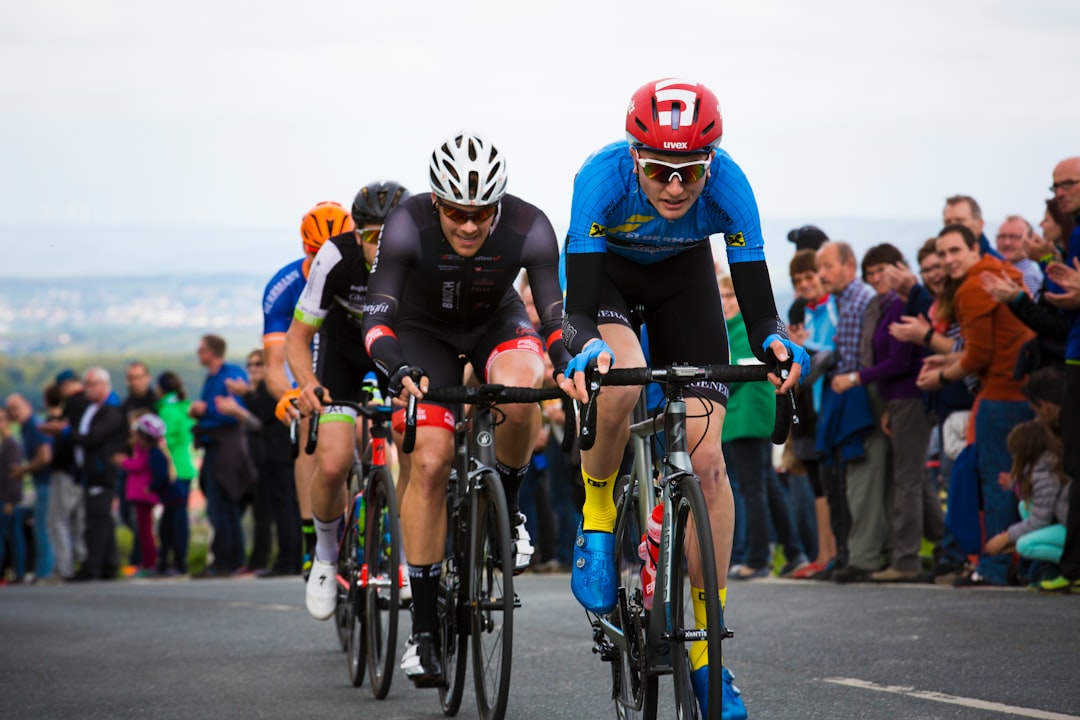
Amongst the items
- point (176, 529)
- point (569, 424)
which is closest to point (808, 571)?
point (569, 424)

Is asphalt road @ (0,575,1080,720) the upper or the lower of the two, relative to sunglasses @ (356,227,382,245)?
lower

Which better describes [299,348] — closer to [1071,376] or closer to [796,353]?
[796,353]

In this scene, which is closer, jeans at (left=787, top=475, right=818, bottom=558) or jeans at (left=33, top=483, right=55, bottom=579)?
jeans at (left=787, top=475, right=818, bottom=558)

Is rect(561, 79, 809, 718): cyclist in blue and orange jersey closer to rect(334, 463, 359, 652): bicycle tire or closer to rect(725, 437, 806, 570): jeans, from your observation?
rect(334, 463, 359, 652): bicycle tire

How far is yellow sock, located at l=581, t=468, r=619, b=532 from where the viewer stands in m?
5.64

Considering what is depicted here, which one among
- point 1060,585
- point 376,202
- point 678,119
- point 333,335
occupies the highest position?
point 376,202

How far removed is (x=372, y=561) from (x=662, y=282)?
2.80m

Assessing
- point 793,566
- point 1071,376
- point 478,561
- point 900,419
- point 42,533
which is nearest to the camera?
point 478,561

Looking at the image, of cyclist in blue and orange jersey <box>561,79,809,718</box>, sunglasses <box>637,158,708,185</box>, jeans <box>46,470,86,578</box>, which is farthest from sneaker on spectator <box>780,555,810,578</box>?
jeans <box>46,470,86,578</box>

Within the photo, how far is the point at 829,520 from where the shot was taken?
1241 centimetres

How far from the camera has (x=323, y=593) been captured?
8633 millimetres

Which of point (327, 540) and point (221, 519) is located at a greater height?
point (327, 540)

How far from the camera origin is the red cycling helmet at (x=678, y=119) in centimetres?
504

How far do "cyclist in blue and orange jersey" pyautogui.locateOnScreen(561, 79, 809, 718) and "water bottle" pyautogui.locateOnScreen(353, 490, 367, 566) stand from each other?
109 inches
